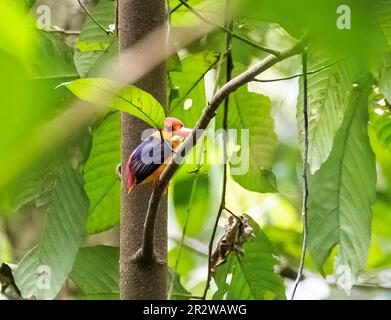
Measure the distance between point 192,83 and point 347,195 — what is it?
11.4 inches

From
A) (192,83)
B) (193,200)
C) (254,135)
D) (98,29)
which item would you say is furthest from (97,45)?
(193,200)

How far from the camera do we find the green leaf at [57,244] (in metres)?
0.93

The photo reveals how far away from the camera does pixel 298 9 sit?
16 cm

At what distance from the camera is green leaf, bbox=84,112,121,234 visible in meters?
1.02

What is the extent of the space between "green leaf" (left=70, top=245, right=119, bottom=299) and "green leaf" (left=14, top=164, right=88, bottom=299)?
0.11 m

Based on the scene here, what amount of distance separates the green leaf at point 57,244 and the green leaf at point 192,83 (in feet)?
0.64

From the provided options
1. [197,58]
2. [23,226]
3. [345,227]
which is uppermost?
[197,58]

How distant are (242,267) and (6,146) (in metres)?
0.92

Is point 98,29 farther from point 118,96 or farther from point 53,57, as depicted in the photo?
point 118,96

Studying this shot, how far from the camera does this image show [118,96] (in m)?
0.50

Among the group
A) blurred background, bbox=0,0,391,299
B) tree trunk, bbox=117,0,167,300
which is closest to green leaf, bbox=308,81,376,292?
blurred background, bbox=0,0,391,299

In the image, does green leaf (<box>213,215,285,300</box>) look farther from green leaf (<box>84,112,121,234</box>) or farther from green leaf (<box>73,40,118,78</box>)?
green leaf (<box>73,40,118,78</box>)
